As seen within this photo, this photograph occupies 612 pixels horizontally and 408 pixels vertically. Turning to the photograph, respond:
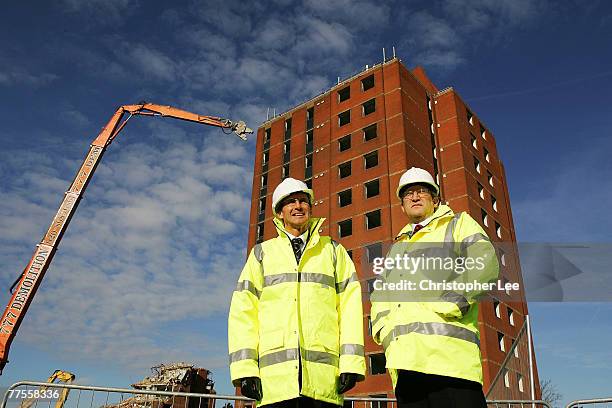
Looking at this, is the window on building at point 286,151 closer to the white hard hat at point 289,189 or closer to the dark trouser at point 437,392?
the white hard hat at point 289,189

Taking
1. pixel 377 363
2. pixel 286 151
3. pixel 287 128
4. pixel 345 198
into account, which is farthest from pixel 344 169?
pixel 377 363

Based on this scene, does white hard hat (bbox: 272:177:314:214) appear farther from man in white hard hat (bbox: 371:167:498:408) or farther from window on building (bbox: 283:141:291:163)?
window on building (bbox: 283:141:291:163)

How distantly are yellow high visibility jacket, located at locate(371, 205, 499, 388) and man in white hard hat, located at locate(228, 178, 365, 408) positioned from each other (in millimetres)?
282

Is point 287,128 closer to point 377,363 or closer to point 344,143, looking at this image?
point 344,143

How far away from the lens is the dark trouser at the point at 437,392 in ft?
9.49

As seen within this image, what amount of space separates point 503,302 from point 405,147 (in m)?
11.8

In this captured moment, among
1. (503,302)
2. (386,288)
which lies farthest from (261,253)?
(503,302)

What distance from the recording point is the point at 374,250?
29.2 m

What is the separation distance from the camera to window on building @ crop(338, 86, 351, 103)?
36.8 m

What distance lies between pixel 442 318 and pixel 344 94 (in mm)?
35274

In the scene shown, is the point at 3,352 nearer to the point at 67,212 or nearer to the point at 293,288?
the point at 67,212

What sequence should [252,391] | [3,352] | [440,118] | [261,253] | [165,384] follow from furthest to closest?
[440,118]
[165,384]
[3,352]
[261,253]
[252,391]

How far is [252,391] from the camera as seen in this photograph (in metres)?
3.20

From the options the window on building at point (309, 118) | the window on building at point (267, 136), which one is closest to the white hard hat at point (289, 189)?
the window on building at point (309, 118)
